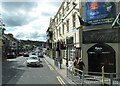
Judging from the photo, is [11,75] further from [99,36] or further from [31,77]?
[99,36]

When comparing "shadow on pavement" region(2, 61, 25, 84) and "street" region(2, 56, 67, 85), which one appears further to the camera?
"shadow on pavement" region(2, 61, 25, 84)

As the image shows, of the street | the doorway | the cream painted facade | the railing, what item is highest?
the cream painted facade

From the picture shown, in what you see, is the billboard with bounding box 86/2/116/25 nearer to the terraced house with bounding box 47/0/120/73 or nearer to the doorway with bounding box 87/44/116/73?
the terraced house with bounding box 47/0/120/73

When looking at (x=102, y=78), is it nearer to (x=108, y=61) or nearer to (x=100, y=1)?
(x=108, y=61)

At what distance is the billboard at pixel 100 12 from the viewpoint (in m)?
20.3

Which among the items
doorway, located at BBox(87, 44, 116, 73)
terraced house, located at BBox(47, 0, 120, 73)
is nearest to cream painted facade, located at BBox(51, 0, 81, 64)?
terraced house, located at BBox(47, 0, 120, 73)

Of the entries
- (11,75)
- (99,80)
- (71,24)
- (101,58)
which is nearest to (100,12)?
(101,58)

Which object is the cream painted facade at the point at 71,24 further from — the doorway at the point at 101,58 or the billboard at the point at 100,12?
the doorway at the point at 101,58

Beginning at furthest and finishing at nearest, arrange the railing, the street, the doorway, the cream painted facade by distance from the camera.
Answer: the cream painted facade, the doorway, the street, the railing

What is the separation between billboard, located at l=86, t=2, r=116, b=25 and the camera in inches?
800

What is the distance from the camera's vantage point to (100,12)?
20.7m

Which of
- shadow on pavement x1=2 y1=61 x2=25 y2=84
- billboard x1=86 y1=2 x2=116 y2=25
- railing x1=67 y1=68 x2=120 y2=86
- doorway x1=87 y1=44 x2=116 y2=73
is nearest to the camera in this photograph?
railing x1=67 y1=68 x2=120 y2=86

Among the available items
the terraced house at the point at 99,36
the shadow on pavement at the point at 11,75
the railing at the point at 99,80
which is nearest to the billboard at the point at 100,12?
the terraced house at the point at 99,36

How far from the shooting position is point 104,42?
20859 millimetres
